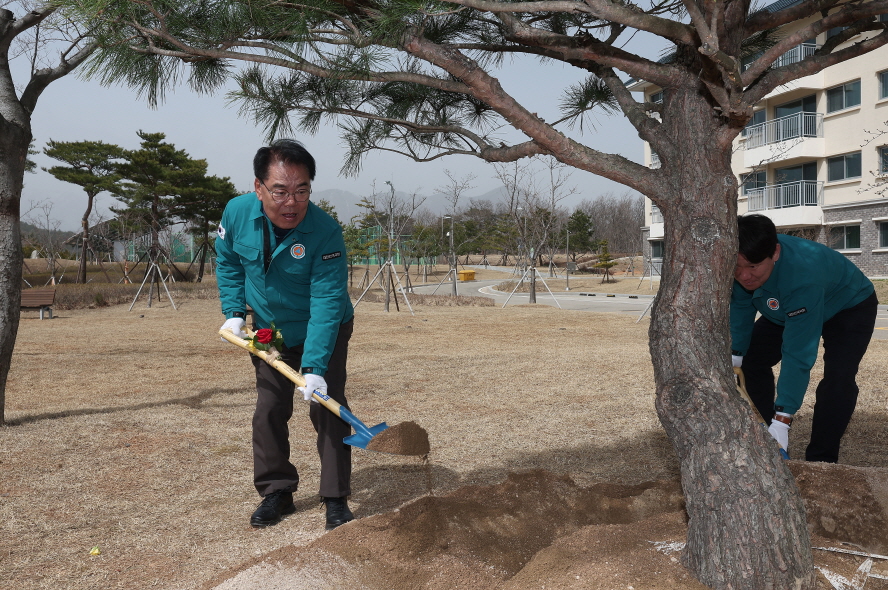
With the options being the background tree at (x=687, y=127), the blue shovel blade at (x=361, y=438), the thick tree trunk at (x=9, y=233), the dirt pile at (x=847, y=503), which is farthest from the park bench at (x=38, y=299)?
the dirt pile at (x=847, y=503)

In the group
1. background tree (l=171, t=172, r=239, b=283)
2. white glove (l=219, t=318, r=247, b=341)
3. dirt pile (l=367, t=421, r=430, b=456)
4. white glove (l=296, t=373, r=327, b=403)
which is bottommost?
dirt pile (l=367, t=421, r=430, b=456)

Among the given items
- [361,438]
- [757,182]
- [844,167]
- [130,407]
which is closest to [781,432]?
[361,438]

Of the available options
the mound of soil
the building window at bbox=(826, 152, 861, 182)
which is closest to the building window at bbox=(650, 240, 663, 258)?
the building window at bbox=(826, 152, 861, 182)

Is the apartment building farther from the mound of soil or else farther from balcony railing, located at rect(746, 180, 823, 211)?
the mound of soil

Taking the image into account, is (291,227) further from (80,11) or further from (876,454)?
(876,454)

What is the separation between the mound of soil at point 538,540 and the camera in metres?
1.72

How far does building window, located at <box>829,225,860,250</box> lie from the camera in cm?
1955

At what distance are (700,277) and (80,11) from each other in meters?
1.99

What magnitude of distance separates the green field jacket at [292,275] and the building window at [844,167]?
20.8 m

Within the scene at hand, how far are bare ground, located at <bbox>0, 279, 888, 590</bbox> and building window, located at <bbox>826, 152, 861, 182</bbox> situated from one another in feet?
50.7

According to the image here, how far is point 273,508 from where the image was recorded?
2.52 meters

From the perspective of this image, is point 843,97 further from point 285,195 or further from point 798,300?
point 285,195

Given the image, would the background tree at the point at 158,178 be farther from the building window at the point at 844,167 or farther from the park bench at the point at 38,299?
the building window at the point at 844,167

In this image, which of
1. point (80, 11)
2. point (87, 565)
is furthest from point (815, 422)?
point (80, 11)
